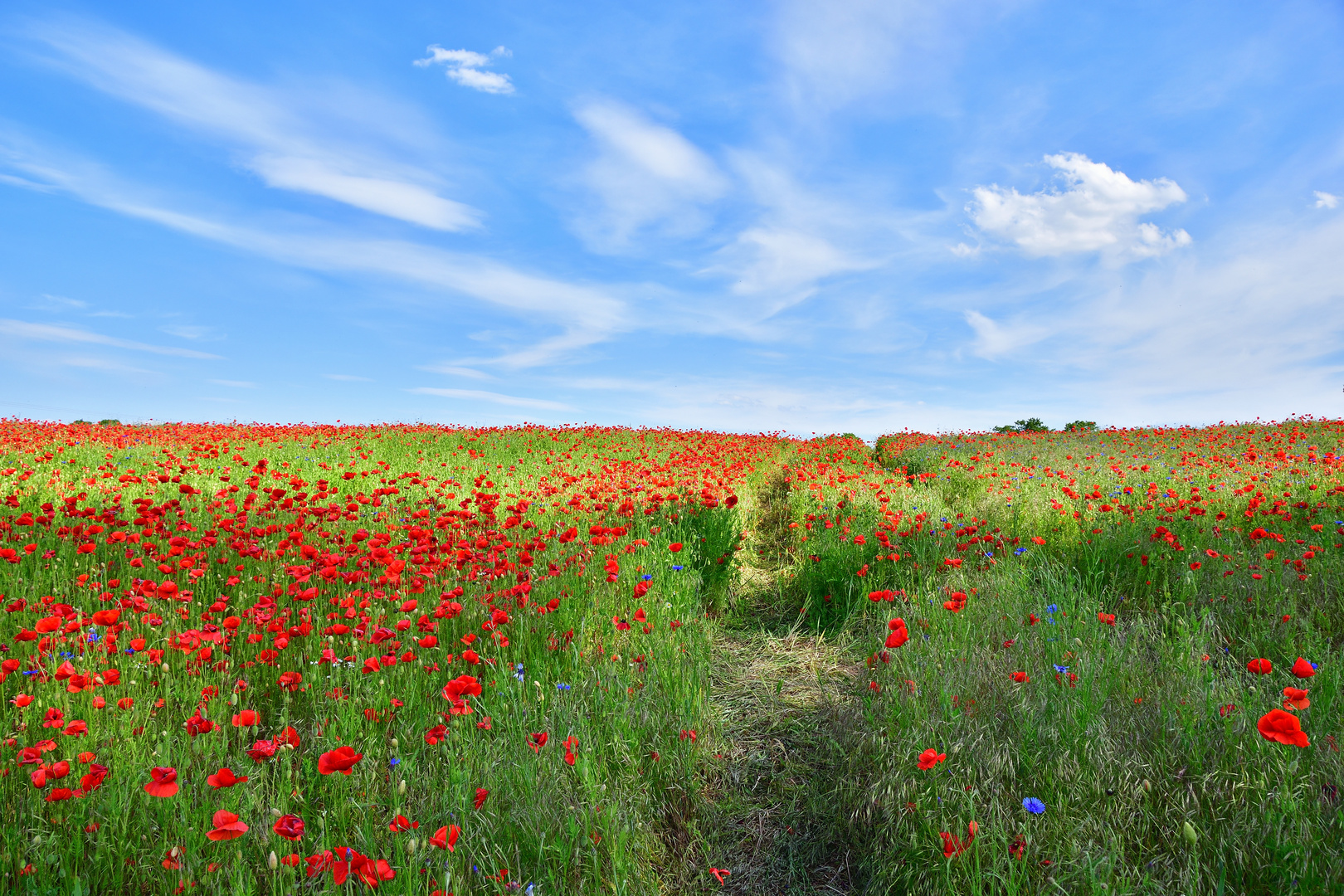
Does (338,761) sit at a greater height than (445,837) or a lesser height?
greater

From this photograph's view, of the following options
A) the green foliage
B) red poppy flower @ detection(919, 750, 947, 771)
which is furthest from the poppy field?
the green foliage

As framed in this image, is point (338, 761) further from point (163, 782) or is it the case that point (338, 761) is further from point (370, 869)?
point (163, 782)

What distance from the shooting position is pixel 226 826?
6.86 feet

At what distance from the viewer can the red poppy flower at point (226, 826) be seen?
81.4 inches

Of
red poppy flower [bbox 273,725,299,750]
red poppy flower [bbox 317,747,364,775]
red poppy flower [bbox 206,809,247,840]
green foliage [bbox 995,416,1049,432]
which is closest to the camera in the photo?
red poppy flower [bbox 206,809,247,840]

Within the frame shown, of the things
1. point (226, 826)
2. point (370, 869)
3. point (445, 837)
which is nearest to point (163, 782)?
point (226, 826)

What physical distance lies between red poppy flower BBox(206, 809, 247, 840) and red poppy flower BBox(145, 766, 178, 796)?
7.0 inches

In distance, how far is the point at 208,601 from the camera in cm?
518

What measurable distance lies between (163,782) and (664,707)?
227cm

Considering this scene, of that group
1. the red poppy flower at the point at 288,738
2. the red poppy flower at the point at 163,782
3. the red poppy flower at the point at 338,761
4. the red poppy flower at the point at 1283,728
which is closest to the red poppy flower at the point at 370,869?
the red poppy flower at the point at 338,761

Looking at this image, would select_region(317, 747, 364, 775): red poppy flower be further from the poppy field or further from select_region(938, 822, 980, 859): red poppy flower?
select_region(938, 822, 980, 859): red poppy flower

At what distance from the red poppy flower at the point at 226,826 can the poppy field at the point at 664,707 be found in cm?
1

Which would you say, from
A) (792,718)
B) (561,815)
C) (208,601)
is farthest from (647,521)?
(561,815)

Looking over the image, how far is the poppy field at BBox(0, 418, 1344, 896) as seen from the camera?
2539 millimetres
